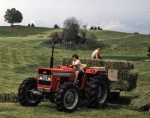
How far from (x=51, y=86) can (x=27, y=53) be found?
34806 mm

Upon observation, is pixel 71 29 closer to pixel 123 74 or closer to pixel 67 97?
pixel 123 74

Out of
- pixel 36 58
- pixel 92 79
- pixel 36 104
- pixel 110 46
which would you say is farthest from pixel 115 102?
pixel 110 46

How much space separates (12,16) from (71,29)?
68909 millimetres

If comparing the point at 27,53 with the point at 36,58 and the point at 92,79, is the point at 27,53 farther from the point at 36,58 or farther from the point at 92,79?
the point at 92,79

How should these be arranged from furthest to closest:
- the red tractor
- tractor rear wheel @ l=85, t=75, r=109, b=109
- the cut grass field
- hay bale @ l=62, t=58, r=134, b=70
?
hay bale @ l=62, t=58, r=134, b=70
tractor rear wheel @ l=85, t=75, r=109, b=109
the red tractor
the cut grass field

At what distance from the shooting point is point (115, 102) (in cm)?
1465

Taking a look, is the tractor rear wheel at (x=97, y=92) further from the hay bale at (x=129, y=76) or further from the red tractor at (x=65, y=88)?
the hay bale at (x=129, y=76)

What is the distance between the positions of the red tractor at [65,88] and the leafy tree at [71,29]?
55025 millimetres

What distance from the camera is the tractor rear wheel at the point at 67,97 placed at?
1022 centimetres

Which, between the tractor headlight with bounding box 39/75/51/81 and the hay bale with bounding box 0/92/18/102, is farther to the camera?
the hay bale with bounding box 0/92/18/102

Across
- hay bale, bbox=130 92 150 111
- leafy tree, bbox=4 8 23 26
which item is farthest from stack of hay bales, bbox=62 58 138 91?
leafy tree, bbox=4 8 23 26

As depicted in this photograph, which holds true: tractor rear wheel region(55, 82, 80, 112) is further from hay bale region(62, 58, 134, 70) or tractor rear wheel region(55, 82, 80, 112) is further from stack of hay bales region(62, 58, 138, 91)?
hay bale region(62, 58, 134, 70)

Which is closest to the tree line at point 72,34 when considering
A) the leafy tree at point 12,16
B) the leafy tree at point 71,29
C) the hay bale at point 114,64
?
the leafy tree at point 71,29

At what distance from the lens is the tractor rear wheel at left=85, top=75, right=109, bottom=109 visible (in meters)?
11.3
